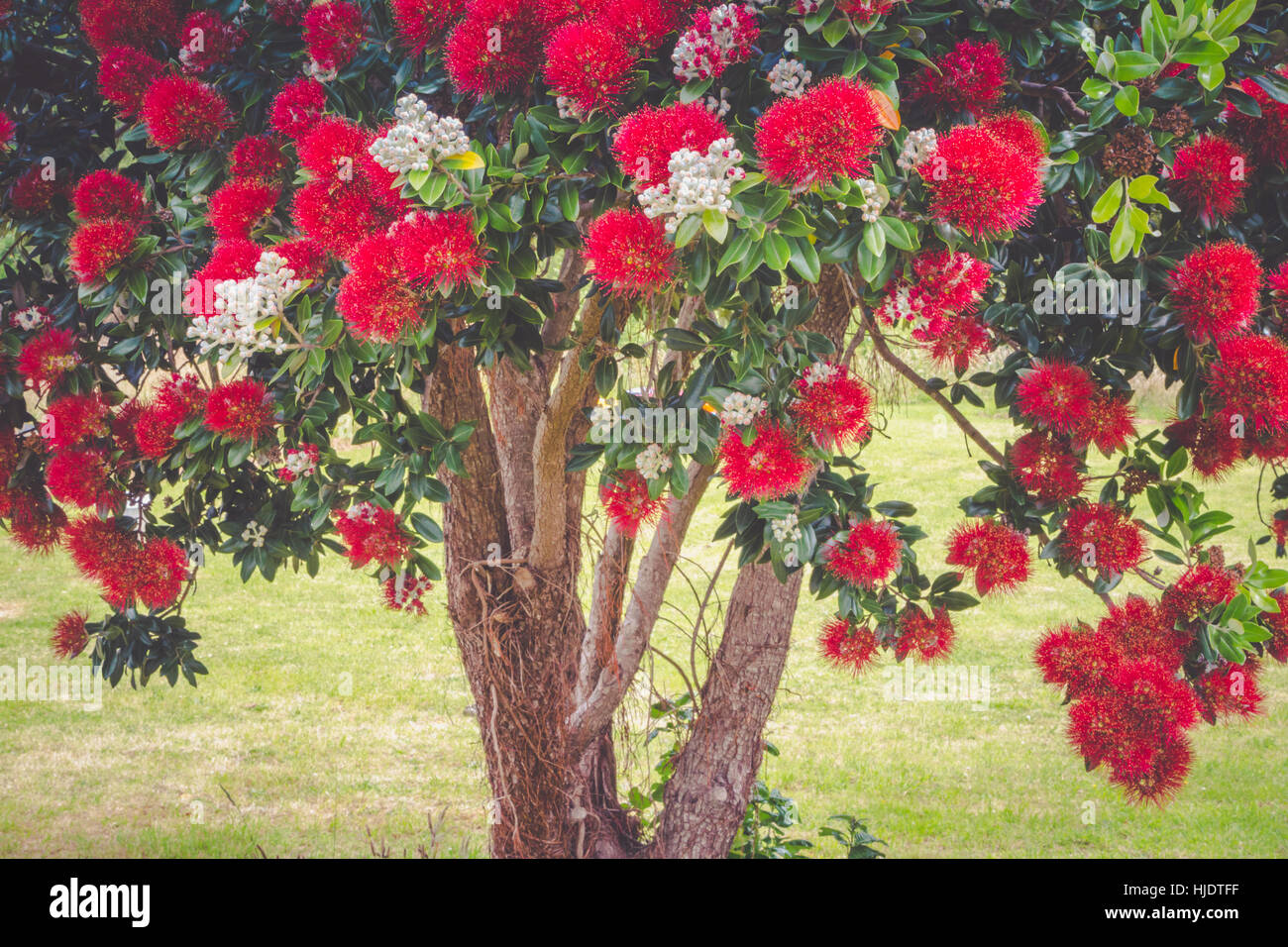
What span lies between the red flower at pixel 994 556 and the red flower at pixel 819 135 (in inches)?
29.6

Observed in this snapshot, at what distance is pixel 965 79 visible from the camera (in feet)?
4.75

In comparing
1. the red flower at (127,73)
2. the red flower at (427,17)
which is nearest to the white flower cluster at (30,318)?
the red flower at (127,73)

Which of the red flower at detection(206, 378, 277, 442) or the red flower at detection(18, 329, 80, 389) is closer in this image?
the red flower at detection(206, 378, 277, 442)

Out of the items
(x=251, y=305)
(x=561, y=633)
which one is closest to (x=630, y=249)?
(x=251, y=305)

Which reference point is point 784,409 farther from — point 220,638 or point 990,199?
point 220,638

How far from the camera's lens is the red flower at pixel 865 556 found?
1.63 meters

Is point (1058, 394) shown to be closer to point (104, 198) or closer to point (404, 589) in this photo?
point (404, 589)

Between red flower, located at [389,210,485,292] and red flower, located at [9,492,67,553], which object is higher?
red flower, located at [389,210,485,292]

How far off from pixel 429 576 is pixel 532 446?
584mm

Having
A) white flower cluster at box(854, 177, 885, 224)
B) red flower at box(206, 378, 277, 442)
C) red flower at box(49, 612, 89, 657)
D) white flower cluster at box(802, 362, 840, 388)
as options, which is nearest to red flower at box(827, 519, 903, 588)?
white flower cluster at box(802, 362, 840, 388)

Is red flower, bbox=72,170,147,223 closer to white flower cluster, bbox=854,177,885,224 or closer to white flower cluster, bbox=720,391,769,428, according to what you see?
white flower cluster, bbox=720,391,769,428

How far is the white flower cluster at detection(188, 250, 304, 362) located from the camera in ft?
4.49

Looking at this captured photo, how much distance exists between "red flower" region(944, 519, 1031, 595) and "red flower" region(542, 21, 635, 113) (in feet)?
2.95
